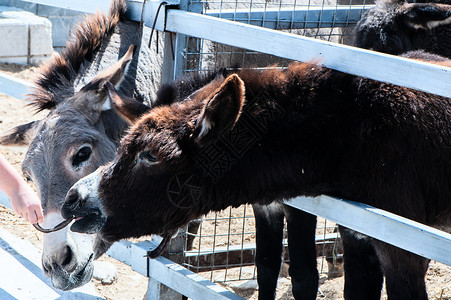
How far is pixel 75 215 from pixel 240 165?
30.5 inches

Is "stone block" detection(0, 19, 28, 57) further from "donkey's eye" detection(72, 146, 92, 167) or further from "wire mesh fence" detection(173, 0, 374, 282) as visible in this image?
"donkey's eye" detection(72, 146, 92, 167)

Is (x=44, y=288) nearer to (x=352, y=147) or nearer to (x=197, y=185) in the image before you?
(x=197, y=185)

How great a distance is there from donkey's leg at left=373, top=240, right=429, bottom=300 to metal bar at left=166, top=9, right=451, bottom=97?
0.79 metres

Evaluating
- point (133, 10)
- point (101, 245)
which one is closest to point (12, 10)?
point (133, 10)

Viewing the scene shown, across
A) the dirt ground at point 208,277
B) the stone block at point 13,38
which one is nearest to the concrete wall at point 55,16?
the stone block at point 13,38

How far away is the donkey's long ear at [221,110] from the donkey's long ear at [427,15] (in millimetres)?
3228

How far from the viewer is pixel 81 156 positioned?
10.8ft

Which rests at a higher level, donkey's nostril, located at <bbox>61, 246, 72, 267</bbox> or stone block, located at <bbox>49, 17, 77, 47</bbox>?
stone block, located at <bbox>49, 17, 77, 47</bbox>

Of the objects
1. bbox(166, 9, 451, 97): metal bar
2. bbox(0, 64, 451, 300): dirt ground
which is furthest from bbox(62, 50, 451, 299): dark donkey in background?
bbox(0, 64, 451, 300): dirt ground

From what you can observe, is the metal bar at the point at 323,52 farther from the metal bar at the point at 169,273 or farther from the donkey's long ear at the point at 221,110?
the metal bar at the point at 169,273

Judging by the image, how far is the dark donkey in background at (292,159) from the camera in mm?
2496

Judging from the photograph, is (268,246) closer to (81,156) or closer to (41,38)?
(81,156)

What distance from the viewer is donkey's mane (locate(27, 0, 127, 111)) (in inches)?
139

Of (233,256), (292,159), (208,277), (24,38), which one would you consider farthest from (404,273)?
(24,38)
